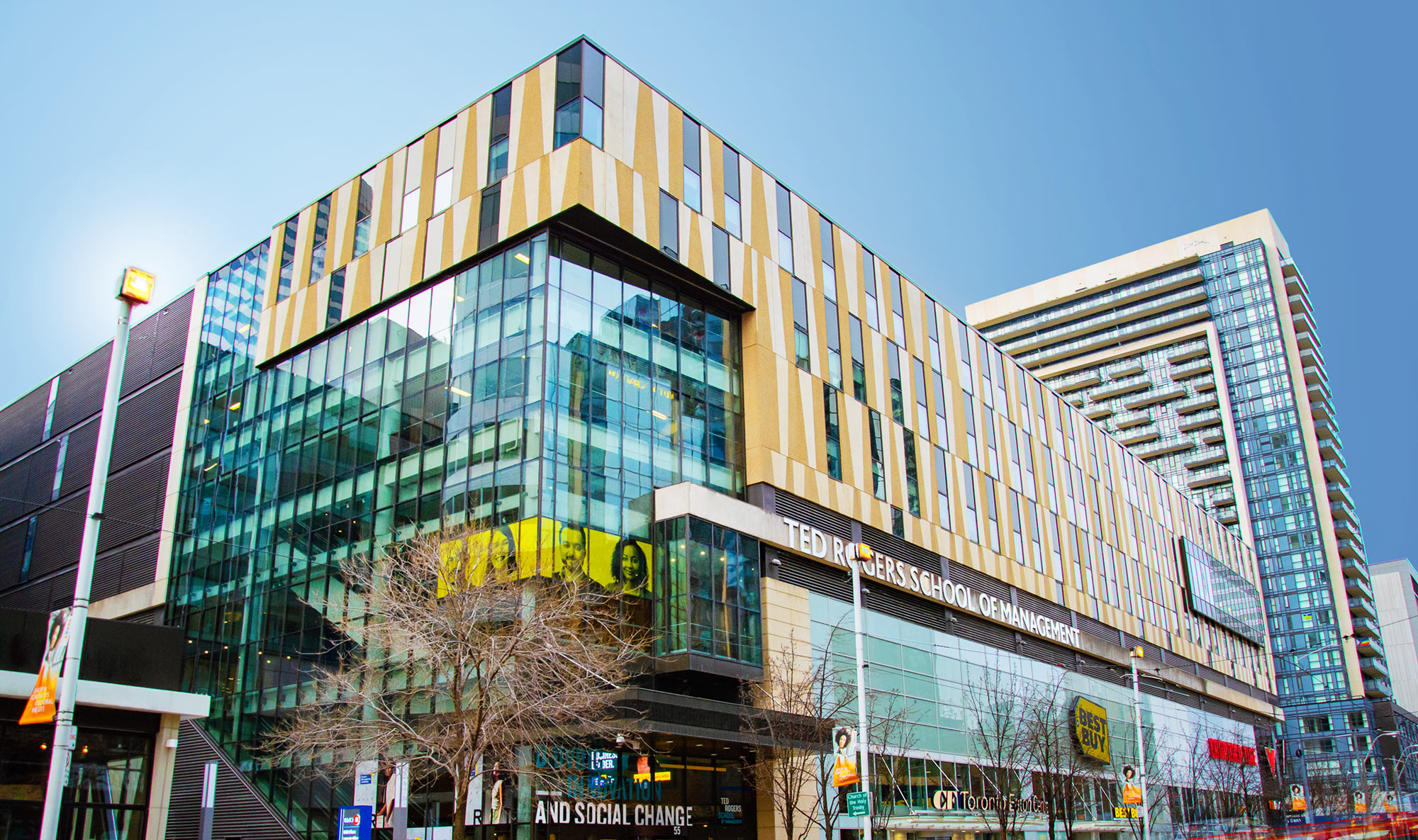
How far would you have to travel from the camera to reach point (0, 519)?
209 feet

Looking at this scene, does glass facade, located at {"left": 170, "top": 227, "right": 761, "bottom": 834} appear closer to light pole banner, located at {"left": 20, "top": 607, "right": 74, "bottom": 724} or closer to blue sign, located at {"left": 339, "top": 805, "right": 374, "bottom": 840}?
blue sign, located at {"left": 339, "top": 805, "right": 374, "bottom": 840}

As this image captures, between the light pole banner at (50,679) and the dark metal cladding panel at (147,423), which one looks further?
the dark metal cladding panel at (147,423)

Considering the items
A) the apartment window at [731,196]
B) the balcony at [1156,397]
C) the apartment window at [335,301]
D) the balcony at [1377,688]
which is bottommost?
the balcony at [1377,688]

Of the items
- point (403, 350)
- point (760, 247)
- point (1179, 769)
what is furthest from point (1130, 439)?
point (403, 350)

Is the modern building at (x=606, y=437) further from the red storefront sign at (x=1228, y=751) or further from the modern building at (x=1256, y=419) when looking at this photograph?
the modern building at (x=1256, y=419)

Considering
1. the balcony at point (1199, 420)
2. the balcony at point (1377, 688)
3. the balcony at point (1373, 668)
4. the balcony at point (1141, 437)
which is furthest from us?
the balcony at point (1141, 437)

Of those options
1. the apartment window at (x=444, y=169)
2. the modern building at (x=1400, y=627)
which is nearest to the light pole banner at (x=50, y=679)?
the apartment window at (x=444, y=169)

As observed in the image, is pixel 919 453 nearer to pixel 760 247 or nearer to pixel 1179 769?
pixel 760 247

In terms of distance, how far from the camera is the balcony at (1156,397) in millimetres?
153375

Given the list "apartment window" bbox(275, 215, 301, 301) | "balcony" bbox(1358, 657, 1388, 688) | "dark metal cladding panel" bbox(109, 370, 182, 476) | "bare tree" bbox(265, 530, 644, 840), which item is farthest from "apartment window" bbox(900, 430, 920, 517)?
"balcony" bbox(1358, 657, 1388, 688)

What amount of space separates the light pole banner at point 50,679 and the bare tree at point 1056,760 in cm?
3809

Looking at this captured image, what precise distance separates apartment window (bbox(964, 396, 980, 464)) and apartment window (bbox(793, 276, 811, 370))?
15468 millimetres

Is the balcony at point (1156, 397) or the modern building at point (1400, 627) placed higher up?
the balcony at point (1156, 397)

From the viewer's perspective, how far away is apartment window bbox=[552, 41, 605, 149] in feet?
127
